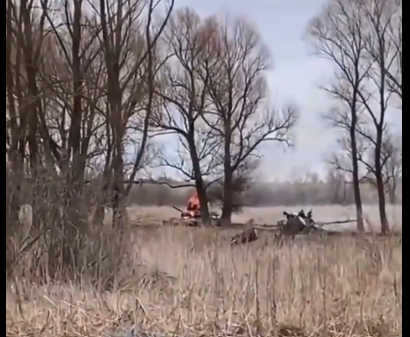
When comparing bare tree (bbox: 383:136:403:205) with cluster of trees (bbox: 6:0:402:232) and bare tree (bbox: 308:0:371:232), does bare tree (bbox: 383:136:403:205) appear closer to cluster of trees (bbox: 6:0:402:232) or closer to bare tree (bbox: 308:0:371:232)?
bare tree (bbox: 308:0:371:232)

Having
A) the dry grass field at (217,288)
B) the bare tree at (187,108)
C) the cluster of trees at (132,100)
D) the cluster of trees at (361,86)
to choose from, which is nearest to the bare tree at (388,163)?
the cluster of trees at (361,86)

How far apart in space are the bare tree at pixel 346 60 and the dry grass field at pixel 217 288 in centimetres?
17

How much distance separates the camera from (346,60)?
4.84ft

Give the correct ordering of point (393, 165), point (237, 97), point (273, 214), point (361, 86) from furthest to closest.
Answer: point (237, 97)
point (273, 214)
point (361, 86)
point (393, 165)

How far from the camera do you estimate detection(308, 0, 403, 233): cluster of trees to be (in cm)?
133

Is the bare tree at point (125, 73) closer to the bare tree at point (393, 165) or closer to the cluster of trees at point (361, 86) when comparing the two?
the cluster of trees at point (361, 86)

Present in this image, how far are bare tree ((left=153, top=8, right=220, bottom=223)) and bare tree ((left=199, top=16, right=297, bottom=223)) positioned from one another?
0.10 feet

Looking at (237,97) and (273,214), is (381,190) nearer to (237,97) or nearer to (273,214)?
(273,214)

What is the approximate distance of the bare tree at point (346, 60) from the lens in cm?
144

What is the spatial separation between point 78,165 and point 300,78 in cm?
75

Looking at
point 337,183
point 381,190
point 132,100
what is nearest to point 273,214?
point 337,183

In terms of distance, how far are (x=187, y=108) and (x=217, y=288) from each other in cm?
59

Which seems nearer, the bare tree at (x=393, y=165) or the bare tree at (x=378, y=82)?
the bare tree at (x=393, y=165)

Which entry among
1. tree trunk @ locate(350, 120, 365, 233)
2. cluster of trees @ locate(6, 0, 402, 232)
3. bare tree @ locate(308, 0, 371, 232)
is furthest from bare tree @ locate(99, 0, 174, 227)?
tree trunk @ locate(350, 120, 365, 233)
